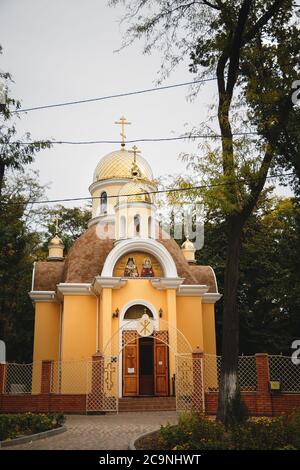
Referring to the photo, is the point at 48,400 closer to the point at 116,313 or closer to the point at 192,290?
the point at 116,313

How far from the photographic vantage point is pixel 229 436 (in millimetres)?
8320

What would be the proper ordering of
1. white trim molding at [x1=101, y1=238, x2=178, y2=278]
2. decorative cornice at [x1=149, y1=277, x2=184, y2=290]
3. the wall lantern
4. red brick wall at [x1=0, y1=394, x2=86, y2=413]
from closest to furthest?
red brick wall at [x1=0, y1=394, x2=86, y2=413] < the wall lantern < decorative cornice at [x1=149, y1=277, x2=184, y2=290] < white trim molding at [x1=101, y1=238, x2=178, y2=278]

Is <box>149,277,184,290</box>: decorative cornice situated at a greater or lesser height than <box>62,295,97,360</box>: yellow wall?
greater

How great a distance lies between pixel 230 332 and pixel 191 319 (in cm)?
996

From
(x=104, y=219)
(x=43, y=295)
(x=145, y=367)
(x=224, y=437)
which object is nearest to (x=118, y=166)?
(x=104, y=219)

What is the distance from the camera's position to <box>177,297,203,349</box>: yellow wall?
65.8 ft

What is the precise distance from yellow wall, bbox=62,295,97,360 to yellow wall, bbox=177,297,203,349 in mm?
3481

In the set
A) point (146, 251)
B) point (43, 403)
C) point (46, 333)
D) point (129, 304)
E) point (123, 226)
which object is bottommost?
point (43, 403)

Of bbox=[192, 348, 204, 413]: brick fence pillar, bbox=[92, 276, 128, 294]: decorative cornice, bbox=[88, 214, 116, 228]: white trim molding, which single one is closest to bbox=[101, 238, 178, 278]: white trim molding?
bbox=[92, 276, 128, 294]: decorative cornice

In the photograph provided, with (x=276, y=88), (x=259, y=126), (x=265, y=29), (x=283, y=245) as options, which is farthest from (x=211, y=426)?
(x=283, y=245)

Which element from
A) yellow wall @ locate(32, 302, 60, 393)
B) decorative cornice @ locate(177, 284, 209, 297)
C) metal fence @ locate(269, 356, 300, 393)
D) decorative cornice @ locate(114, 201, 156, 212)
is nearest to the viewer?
metal fence @ locate(269, 356, 300, 393)

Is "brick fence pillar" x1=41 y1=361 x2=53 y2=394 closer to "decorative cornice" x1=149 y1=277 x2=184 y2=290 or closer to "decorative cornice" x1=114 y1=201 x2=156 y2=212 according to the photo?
"decorative cornice" x1=149 y1=277 x2=184 y2=290

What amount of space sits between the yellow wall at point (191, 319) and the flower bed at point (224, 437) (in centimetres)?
1088
